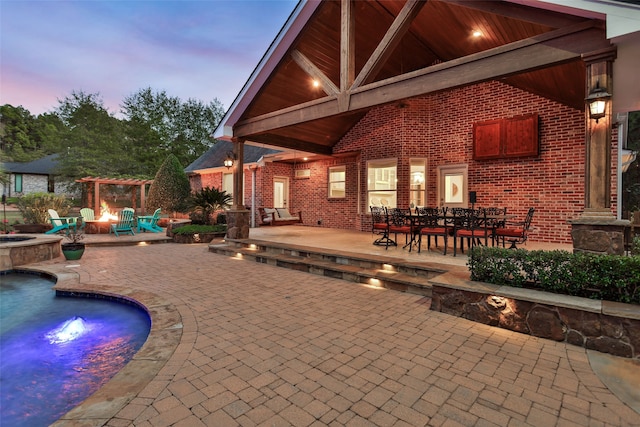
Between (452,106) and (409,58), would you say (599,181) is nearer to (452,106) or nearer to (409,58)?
(452,106)

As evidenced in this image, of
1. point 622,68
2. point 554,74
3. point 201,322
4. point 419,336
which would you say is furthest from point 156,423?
point 554,74

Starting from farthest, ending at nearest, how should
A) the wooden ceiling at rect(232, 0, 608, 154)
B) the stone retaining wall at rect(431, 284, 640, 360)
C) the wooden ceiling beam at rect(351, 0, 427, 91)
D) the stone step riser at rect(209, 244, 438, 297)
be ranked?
the wooden ceiling beam at rect(351, 0, 427, 91) → the stone step riser at rect(209, 244, 438, 297) → the wooden ceiling at rect(232, 0, 608, 154) → the stone retaining wall at rect(431, 284, 640, 360)

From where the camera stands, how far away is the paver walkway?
186cm

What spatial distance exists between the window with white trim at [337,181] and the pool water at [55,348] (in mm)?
8524

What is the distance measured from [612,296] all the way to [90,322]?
6.05 meters

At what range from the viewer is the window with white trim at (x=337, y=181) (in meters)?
11.7

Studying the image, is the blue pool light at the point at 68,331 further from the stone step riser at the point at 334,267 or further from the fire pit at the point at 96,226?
the fire pit at the point at 96,226

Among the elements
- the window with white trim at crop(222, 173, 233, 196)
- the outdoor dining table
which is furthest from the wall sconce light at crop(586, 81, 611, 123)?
the window with white trim at crop(222, 173, 233, 196)

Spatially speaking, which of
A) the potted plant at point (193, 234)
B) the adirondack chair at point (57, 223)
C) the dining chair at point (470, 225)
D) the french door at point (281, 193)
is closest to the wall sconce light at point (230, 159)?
the potted plant at point (193, 234)

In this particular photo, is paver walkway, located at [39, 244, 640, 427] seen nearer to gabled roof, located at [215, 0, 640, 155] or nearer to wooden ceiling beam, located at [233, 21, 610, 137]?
wooden ceiling beam, located at [233, 21, 610, 137]

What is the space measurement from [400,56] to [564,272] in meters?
8.06

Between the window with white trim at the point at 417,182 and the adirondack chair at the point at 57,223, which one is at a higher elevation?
the window with white trim at the point at 417,182

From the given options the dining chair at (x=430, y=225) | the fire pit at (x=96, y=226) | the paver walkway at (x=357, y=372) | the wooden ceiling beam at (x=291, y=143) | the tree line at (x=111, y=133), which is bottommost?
the paver walkway at (x=357, y=372)

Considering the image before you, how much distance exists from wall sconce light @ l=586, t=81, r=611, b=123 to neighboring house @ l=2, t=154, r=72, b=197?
2928 cm
